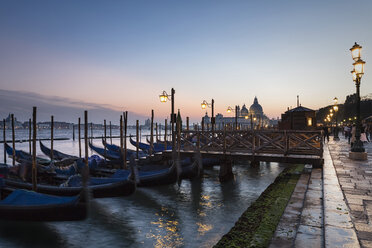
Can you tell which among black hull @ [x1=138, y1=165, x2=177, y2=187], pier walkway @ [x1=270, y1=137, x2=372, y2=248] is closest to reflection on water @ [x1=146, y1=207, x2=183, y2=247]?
black hull @ [x1=138, y1=165, x2=177, y2=187]

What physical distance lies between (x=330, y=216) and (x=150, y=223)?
169 inches

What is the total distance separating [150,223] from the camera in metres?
6.45

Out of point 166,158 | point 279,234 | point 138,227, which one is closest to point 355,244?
point 279,234

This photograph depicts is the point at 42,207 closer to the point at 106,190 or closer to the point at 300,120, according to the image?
the point at 106,190

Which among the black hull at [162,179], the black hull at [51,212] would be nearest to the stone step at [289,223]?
the black hull at [51,212]

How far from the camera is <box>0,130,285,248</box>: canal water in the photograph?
5496 mm

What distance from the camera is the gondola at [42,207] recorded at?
5453 millimetres

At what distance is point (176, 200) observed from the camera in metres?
8.55

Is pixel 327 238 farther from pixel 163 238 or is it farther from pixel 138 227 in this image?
pixel 138 227

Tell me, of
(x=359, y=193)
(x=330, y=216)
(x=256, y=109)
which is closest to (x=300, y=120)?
(x=359, y=193)

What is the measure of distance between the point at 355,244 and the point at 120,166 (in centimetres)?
1101

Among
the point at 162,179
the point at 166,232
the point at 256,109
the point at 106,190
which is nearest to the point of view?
the point at 166,232

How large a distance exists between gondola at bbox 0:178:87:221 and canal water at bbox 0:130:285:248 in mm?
533

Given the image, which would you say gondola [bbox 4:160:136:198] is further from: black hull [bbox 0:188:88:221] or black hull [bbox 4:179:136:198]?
black hull [bbox 0:188:88:221]
